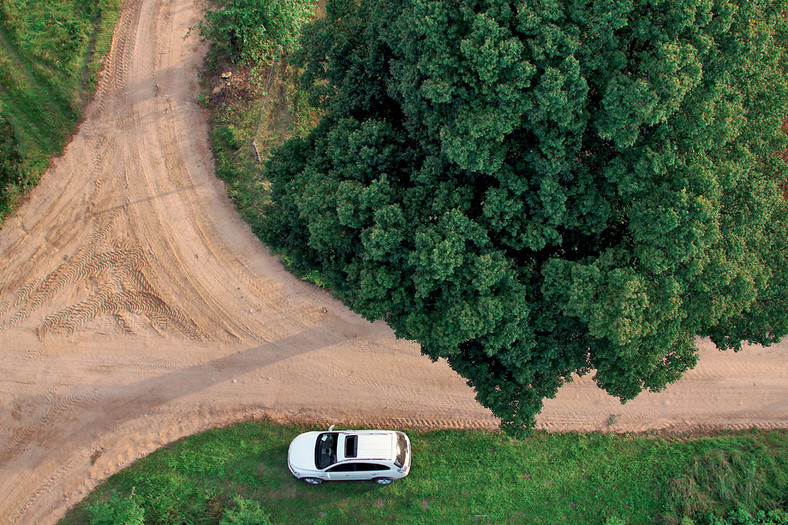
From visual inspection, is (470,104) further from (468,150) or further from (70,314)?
(70,314)

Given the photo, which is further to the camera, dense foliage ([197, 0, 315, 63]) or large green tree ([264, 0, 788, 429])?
dense foliage ([197, 0, 315, 63])

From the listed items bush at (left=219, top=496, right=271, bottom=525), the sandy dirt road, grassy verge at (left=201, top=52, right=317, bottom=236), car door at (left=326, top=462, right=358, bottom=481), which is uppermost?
grassy verge at (left=201, top=52, right=317, bottom=236)

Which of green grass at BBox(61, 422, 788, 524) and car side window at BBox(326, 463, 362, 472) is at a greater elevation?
car side window at BBox(326, 463, 362, 472)

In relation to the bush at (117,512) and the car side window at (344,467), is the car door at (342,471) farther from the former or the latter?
the bush at (117,512)

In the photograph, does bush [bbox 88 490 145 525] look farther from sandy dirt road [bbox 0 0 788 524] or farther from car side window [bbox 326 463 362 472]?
car side window [bbox 326 463 362 472]

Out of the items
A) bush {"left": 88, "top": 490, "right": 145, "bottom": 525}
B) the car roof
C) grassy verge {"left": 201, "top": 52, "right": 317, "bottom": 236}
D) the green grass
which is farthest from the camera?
grassy verge {"left": 201, "top": 52, "right": 317, "bottom": 236}

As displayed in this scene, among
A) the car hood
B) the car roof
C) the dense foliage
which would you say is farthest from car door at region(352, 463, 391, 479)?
the dense foliage

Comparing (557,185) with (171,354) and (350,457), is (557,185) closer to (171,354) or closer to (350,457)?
(350,457)
